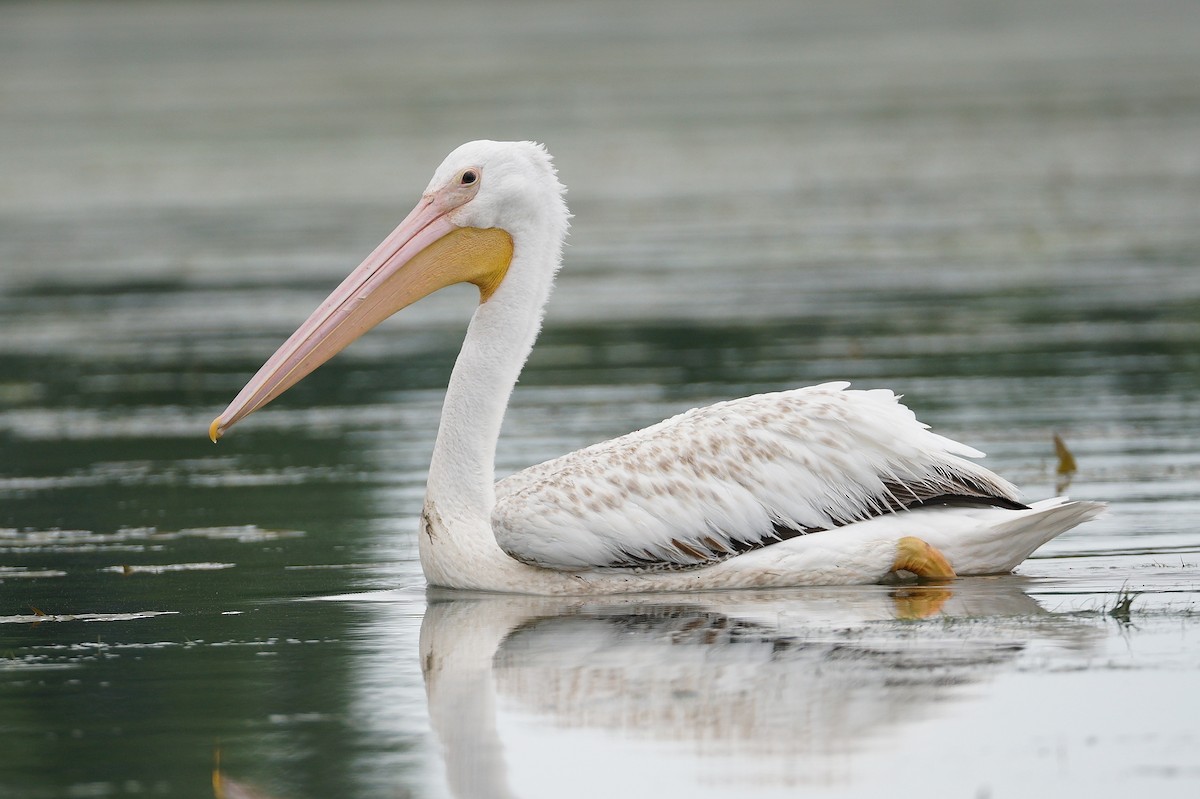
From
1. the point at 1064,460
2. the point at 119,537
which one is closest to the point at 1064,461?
the point at 1064,460

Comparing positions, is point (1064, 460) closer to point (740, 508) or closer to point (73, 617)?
point (740, 508)

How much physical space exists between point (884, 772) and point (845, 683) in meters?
0.76

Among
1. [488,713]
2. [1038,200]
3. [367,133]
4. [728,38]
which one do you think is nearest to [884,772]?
[488,713]

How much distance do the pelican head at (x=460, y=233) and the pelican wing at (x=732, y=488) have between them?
36.1 inches

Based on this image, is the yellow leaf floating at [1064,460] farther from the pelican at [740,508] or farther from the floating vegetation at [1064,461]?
the pelican at [740,508]

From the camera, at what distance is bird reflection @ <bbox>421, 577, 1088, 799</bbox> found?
4.83 meters

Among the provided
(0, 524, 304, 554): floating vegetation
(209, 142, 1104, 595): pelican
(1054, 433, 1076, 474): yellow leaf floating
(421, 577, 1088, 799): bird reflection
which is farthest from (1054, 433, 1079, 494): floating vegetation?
(0, 524, 304, 554): floating vegetation

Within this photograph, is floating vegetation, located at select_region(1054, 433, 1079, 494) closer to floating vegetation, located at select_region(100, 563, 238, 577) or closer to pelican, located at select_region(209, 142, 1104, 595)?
pelican, located at select_region(209, 142, 1104, 595)

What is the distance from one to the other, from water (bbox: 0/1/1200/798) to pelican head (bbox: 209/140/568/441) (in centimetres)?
93

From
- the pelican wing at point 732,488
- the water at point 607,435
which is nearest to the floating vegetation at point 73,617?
the water at point 607,435

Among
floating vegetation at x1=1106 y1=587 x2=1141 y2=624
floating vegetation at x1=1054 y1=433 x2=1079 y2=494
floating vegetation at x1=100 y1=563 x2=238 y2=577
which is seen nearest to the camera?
floating vegetation at x1=1106 y1=587 x2=1141 y2=624

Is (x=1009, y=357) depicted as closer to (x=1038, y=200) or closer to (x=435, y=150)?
(x=1038, y=200)

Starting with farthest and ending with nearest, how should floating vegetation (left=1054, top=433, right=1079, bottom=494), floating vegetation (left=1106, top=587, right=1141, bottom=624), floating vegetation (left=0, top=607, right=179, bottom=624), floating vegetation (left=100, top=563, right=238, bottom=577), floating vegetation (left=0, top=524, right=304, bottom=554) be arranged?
1. floating vegetation (left=1054, top=433, right=1079, bottom=494)
2. floating vegetation (left=0, top=524, right=304, bottom=554)
3. floating vegetation (left=100, top=563, right=238, bottom=577)
4. floating vegetation (left=0, top=607, right=179, bottom=624)
5. floating vegetation (left=1106, top=587, right=1141, bottom=624)

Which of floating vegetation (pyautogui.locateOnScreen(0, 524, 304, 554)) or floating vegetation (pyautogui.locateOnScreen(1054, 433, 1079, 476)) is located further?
floating vegetation (pyautogui.locateOnScreen(1054, 433, 1079, 476))
